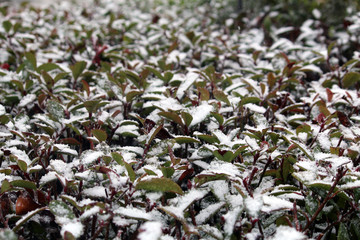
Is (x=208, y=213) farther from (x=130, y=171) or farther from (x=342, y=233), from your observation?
(x=342, y=233)

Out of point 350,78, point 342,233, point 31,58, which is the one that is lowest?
point 342,233

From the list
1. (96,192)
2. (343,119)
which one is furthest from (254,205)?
(343,119)

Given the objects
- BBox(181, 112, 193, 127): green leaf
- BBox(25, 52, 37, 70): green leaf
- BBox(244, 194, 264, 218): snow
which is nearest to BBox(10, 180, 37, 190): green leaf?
BBox(181, 112, 193, 127): green leaf

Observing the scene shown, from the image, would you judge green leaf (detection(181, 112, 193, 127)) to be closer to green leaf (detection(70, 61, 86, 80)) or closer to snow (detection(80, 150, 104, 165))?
snow (detection(80, 150, 104, 165))

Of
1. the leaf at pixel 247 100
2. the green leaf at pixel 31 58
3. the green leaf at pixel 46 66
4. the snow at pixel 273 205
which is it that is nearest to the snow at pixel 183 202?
the snow at pixel 273 205

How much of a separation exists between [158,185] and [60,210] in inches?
13.3

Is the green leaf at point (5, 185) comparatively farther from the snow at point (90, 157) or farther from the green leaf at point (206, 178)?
the green leaf at point (206, 178)

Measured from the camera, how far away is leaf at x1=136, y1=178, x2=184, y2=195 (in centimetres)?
112

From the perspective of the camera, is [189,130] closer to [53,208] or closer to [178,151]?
[178,151]

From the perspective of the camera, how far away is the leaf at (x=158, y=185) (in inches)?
44.1

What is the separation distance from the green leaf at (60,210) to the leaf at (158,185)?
0.79 feet

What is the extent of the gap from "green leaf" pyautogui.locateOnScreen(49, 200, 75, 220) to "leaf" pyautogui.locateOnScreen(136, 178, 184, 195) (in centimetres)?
24

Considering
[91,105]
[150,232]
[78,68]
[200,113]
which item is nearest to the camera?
[150,232]

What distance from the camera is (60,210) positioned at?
1.12 metres
